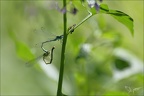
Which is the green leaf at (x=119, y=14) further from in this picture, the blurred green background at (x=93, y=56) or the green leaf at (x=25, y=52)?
the green leaf at (x=25, y=52)

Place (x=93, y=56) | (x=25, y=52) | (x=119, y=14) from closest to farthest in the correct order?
1. (x=119, y=14)
2. (x=25, y=52)
3. (x=93, y=56)

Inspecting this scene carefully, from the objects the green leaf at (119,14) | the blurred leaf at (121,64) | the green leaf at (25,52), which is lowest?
the blurred leaf at (121,64)

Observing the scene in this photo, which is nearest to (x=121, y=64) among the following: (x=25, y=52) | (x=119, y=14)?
(x=25, y=52)

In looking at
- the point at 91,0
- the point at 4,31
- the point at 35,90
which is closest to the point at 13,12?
the point at 4,31

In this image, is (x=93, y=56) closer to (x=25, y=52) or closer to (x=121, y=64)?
(x=121, y=64)

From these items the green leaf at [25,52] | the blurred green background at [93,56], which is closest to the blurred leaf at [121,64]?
the blurred green background at [93,56]

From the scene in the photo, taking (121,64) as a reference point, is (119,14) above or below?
above

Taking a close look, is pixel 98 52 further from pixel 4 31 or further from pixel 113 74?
pixel 4 31

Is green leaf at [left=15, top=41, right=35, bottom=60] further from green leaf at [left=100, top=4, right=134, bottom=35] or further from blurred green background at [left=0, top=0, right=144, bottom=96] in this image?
green leaf at [left=100, top=4, right=134, bottom=35]

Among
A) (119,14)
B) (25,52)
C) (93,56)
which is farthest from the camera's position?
(93,56)

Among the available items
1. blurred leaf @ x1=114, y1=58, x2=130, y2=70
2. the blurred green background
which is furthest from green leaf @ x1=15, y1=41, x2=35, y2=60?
blurred leaf @ x1=114, y1=58, x2=130, y2=70

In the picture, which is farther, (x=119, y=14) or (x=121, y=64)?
(x=121, y=64)
